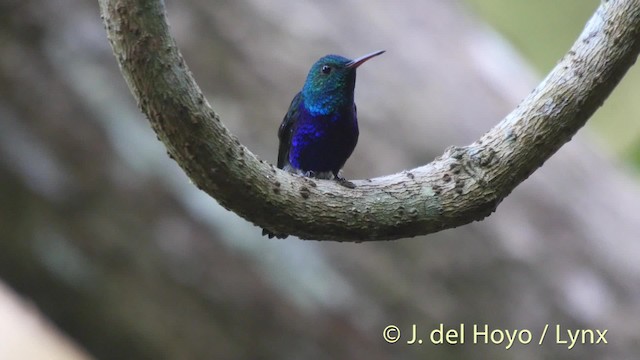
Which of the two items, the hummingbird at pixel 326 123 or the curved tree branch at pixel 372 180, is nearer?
the curved tree branch at pixel 372 180

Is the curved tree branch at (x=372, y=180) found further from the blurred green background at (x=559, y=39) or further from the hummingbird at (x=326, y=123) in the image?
the blurred green background at (x=559, y=39)

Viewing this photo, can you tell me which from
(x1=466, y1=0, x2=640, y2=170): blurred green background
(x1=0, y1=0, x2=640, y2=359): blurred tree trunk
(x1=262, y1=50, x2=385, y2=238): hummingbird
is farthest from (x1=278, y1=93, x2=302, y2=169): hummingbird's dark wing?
(x1=466, y1=0, x2=640, y2=170): blurred green background

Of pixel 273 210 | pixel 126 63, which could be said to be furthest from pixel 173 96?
pixel 273 210

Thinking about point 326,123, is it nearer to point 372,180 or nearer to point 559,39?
point 372,180

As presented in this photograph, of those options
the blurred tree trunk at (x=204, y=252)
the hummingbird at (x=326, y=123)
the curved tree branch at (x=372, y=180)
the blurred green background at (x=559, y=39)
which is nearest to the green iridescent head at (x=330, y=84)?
the hummingbird at (x=326, y=123)

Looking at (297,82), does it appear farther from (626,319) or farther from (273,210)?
(273,210)
